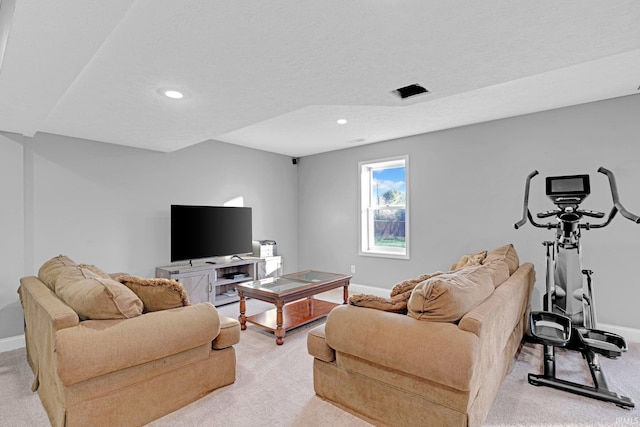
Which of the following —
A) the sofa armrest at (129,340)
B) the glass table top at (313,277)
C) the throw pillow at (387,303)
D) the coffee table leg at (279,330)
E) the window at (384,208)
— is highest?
the window at (384,208)

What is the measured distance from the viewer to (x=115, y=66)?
6.45 ft

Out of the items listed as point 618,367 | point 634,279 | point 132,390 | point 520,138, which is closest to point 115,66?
point 132,390

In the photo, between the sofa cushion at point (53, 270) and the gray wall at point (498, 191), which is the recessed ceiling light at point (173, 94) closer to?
the sofa cushion at point (53, 270)

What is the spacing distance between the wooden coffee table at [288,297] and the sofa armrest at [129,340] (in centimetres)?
102

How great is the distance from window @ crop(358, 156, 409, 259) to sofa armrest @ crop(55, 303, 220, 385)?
333cm

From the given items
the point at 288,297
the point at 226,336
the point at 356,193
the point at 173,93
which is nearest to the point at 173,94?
the point at 173,93

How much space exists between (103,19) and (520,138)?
4.04 metres

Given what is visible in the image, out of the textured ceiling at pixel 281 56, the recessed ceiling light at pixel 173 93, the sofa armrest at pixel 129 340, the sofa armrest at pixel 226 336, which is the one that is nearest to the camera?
the textured ceiling at pixel 281 56

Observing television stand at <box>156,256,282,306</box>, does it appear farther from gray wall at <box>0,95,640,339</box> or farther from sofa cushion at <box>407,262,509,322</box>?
sofa cushion at <box>407,262,509,322</box>

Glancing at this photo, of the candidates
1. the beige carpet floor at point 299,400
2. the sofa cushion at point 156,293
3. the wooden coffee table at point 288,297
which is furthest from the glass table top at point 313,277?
the sofa cushion at point 156,293

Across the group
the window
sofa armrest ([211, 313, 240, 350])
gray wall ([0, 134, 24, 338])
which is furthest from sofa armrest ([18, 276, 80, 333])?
the window

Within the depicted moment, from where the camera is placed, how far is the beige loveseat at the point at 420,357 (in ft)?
5.02

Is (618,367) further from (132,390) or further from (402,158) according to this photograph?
(132,390)

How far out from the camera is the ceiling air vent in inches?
94.4
